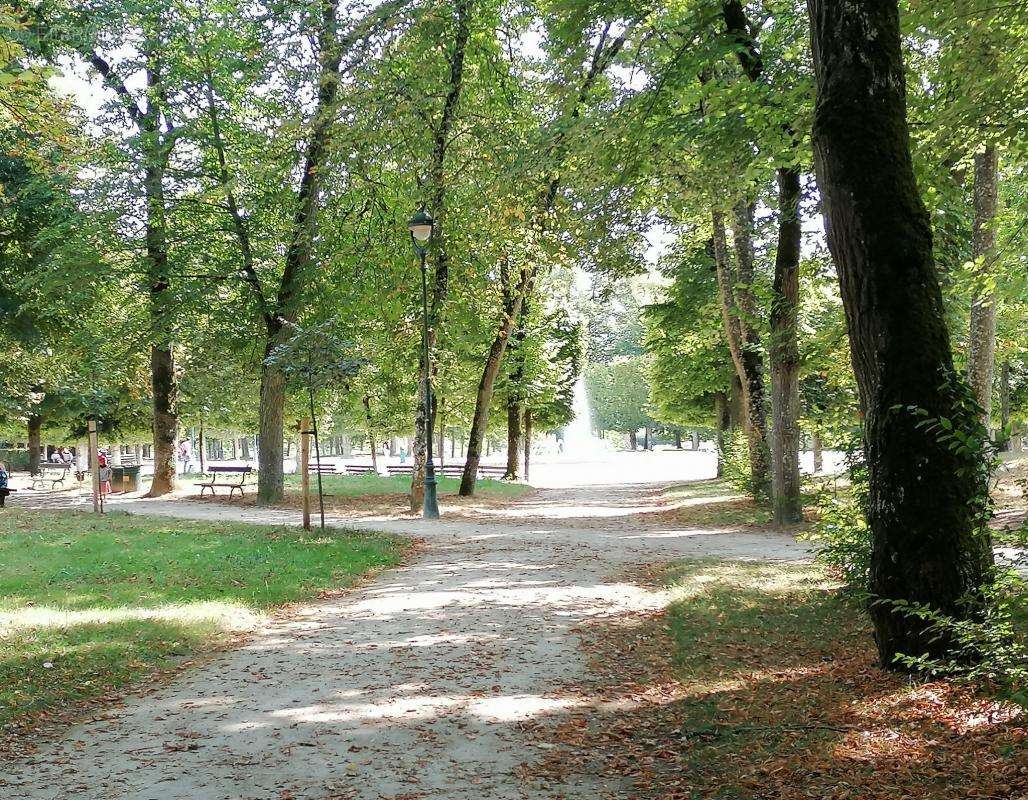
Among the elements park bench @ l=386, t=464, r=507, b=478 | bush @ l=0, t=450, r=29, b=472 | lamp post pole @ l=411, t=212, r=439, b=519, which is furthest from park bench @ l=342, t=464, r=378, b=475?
bush @ l=0, t=450, r=29, b=472

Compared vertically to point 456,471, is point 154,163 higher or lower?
higher

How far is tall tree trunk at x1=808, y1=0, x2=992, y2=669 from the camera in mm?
5141

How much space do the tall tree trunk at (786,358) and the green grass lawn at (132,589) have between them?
23.2 feet

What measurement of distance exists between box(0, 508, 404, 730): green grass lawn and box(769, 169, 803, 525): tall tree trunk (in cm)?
Result: 706

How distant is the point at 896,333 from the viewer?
5234mm

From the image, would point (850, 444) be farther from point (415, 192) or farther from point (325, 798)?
point (415, 192)

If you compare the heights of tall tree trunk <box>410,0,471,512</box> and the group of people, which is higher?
tall tree trunk <box>410,0,471,512</box>

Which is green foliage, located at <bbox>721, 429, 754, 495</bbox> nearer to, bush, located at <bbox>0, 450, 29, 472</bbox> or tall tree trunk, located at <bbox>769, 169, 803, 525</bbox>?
tall tree trunk, located at <bbox>769, 169, 803, 525</bbox>

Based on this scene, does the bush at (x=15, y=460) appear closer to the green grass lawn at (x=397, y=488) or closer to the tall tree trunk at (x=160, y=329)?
the green grass lawn at (x=397, y=488)

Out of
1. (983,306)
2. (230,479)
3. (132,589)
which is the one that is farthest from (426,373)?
(230,479)

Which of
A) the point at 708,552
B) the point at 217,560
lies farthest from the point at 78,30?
the point at 708,552

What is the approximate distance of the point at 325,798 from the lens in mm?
4133

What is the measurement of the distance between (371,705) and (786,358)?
10751 mm

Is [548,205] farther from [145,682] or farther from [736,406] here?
[736,406]
